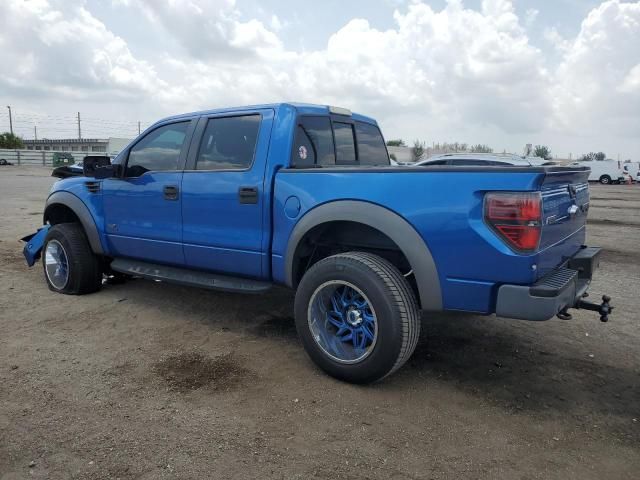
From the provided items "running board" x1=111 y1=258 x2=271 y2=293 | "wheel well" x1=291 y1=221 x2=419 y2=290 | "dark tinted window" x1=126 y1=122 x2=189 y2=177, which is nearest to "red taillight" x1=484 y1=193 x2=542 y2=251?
"wheel well" x1=291 y1=221 x2=419 y2=290

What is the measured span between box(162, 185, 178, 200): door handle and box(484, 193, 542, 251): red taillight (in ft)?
8.64

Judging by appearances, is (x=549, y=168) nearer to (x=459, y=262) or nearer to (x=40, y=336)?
(x=459, y=262)

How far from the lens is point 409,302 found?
326 cm

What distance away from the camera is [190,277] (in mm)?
4434

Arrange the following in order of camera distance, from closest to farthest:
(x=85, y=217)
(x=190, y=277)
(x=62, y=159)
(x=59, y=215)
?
(x=190, y=277) < (x=85, y=217) < (x=59, y=215) < (x=62, y=159)

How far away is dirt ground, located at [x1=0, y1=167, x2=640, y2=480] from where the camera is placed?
8.64 feet

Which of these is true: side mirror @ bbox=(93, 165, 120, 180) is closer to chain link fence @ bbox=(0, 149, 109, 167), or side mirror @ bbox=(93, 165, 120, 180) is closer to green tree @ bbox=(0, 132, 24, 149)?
chain link fence @ bbox=(0, 149, 109, 167)

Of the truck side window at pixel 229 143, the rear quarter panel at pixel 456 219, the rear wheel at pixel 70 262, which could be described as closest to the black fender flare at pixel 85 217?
the rear wheel at pixel 70 262

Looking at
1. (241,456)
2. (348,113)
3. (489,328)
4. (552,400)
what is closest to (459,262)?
(552,400)

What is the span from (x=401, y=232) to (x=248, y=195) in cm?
131

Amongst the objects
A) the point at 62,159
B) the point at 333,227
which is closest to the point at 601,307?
the point at 333,227

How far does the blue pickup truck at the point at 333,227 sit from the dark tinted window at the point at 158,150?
0.02m

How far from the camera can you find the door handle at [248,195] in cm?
392

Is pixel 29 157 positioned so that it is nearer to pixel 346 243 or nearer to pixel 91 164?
pixel 91 164
